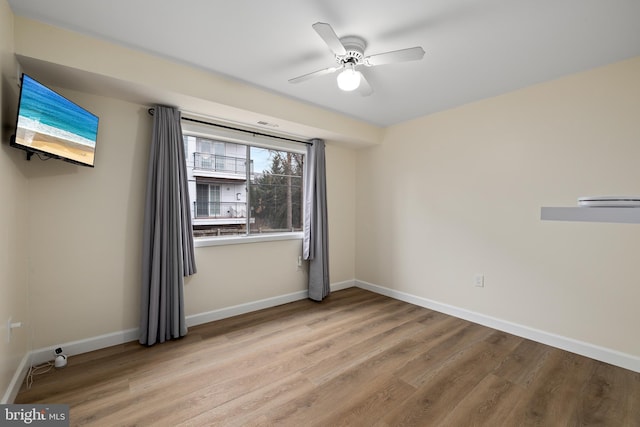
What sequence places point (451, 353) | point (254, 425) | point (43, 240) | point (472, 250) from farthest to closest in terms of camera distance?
point (472, 250), point (451, 353), point (43, 240), point (254, 425)

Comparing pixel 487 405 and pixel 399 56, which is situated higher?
pixel 399 56

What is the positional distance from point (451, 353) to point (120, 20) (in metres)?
3.52

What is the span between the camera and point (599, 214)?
2.25 ft

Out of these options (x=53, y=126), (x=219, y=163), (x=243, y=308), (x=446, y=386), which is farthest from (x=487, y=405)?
(x=53, y=126)

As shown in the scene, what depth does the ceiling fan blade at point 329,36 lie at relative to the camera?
5.12 feet

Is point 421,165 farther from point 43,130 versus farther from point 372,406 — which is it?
point 43,130

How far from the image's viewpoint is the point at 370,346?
8.32 ft

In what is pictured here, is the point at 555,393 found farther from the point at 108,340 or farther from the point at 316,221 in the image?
the point at 108,340

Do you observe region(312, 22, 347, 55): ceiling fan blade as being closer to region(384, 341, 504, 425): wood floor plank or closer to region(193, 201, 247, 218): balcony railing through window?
region(193, 201, 247, 218): balcony railing through window

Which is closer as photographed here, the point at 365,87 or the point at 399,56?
the point at 399,56

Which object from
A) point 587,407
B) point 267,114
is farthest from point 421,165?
point 587,407

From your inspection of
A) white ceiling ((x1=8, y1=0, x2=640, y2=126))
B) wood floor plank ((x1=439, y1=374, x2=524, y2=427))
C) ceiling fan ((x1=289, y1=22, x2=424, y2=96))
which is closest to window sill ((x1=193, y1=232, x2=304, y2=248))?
white ceiling ((x1=8, y1=0, x2=640, y2=126))

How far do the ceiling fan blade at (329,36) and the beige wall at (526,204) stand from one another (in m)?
2.02

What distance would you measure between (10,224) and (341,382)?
241cm
